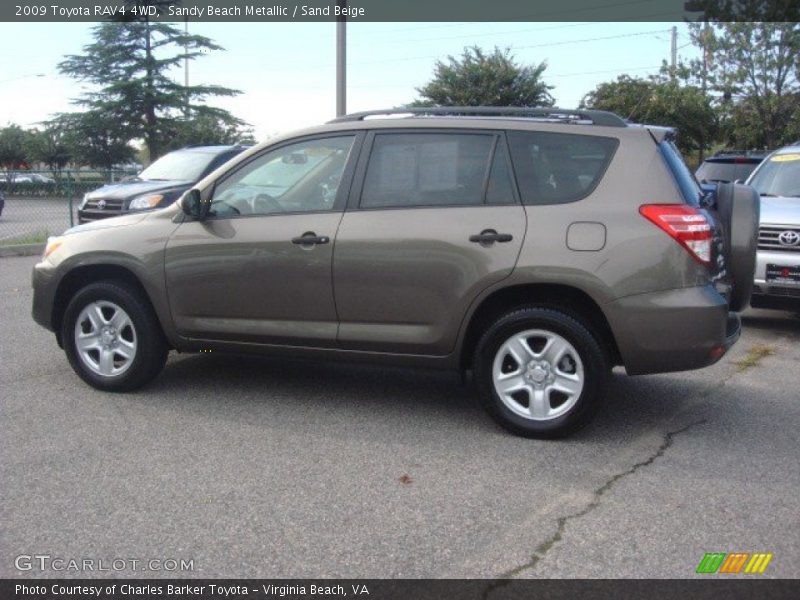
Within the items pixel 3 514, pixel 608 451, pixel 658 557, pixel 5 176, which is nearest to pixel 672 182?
pixel 608 451

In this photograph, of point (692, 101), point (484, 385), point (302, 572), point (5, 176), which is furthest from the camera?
point (692, 101)

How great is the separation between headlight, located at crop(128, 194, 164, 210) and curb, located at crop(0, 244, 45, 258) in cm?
275

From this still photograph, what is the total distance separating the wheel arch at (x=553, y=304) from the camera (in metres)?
4.96

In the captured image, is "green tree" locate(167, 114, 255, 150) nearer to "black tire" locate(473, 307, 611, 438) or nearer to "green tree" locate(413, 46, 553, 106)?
"green tree" locate(413, 46, 553, 106)

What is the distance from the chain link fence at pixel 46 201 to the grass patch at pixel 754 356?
42.3 ft

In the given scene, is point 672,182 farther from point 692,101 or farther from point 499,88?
point 499,88

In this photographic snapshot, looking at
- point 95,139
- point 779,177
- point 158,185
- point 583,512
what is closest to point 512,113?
point 583,512

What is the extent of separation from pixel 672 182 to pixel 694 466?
61.1 inches

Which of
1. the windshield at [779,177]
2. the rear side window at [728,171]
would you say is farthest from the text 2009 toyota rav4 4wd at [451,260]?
the rear side window at [728,171]

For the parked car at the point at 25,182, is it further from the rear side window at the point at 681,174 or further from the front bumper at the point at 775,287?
the rear side window at the point at 681,174

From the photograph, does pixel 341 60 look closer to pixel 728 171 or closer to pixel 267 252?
pixel 728 171

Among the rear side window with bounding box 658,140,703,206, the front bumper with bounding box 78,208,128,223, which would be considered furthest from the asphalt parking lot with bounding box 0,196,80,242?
the rear side window with bounding box 658,140,703,206

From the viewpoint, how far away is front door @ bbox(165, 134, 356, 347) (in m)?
5.33

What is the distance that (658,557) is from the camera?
352 centimetres
